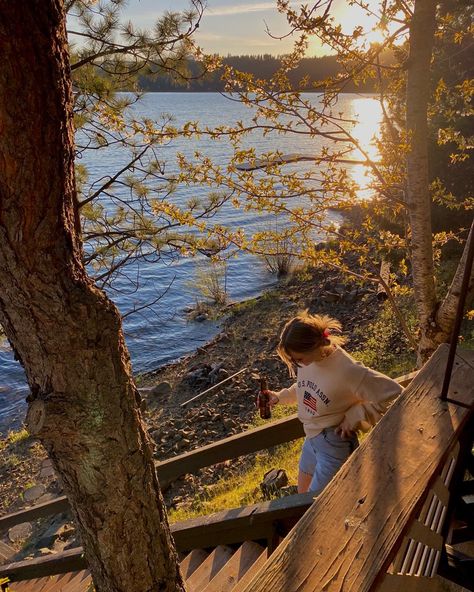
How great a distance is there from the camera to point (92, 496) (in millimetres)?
2164

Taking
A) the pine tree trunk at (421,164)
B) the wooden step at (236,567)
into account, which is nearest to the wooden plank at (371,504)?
the wooden step at (236,567)

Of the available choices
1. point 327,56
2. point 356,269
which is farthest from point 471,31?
point 356,269

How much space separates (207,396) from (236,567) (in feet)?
28.8

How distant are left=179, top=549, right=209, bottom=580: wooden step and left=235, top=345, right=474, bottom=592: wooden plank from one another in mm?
2120

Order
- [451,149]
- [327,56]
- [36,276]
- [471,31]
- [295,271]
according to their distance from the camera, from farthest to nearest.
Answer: [295,271], [451,149], [327,56], [471,31], [36,276]

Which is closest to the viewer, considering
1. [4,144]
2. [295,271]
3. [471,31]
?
[4,144]

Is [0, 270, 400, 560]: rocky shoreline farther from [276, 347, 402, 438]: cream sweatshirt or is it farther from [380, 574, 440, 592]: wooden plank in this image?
[380, 574, 440, 592]: wooden plank

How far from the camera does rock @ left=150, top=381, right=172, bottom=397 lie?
1272 cm

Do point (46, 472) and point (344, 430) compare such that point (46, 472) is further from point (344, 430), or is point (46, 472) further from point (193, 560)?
point (344, 430)

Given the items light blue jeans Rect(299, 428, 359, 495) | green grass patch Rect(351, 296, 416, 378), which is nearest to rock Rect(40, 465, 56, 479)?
green grass patch Rect(351, 296, 416, 378)

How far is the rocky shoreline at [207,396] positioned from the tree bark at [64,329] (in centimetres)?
414

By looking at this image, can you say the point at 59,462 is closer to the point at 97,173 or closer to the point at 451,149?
the point at 451,149

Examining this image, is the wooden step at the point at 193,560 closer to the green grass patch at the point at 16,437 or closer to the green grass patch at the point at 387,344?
the green grass patch at the point at 387,344

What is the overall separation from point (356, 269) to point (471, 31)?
49.7 ft
